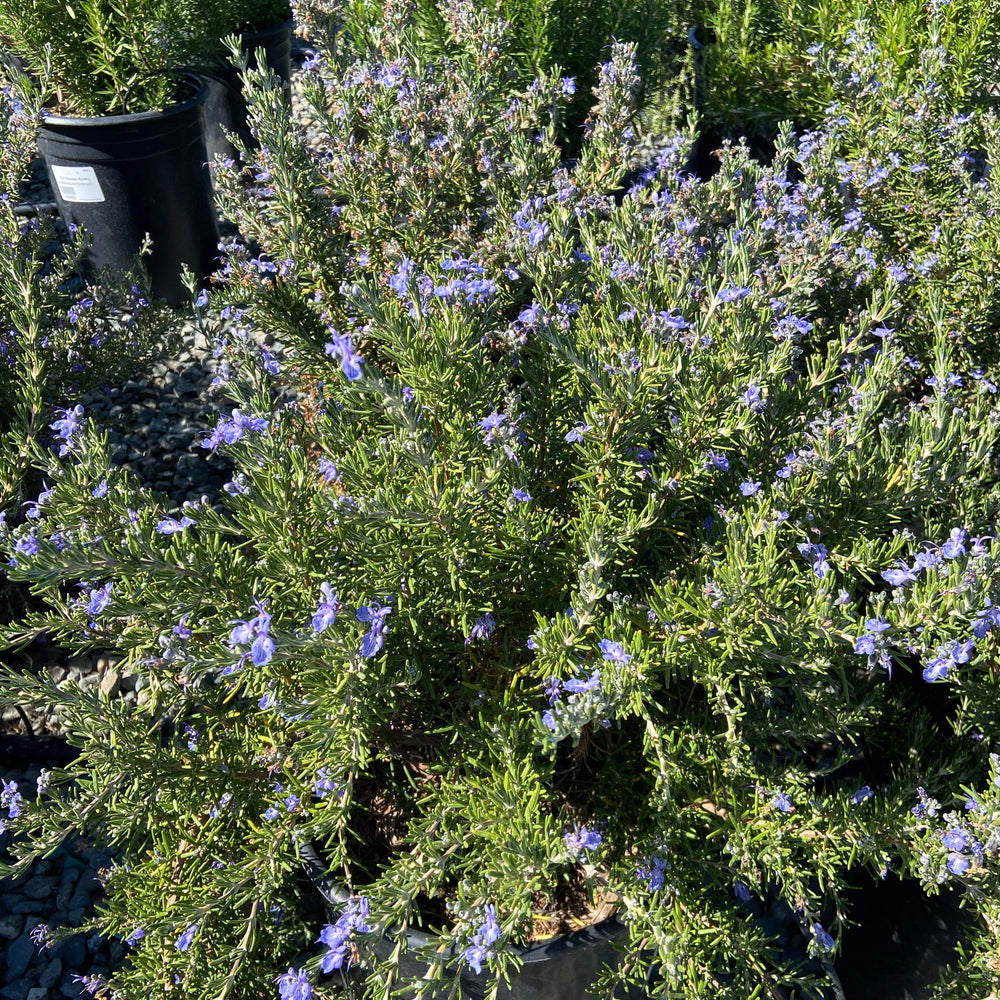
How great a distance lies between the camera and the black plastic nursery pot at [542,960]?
1.65 meters

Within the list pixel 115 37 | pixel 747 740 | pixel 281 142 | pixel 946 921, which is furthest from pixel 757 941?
pixel 115 37

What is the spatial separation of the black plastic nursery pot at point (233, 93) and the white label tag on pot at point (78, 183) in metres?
1.27

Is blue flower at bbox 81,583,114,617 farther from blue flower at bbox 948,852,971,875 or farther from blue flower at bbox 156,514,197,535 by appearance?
blue flower at bbox 948,852,971,875

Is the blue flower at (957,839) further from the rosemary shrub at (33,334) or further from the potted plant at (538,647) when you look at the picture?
the rosemary shrub at (33,334)

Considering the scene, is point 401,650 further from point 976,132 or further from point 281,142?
point 976,132

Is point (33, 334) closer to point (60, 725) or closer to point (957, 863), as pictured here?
point (60, 725)

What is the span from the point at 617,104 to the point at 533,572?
1.74 m

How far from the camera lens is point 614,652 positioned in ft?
4.78

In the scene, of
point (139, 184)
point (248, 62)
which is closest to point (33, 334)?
point (139, 184)

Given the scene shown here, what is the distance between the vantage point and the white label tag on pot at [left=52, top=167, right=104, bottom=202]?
396 cm

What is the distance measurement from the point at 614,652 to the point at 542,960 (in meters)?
0.64

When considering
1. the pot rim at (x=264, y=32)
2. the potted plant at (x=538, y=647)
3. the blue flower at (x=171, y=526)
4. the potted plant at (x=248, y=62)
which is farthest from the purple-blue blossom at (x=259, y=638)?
the pot rim at (x=264, y=32)

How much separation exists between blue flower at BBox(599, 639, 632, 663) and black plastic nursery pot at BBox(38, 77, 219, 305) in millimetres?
3152

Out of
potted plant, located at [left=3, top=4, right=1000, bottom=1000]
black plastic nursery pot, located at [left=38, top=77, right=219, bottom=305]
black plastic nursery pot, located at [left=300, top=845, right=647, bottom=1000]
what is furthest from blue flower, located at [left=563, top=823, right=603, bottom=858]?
black plastic nursery pot, located at [left=38, top=77, right=219, bottom=305]
